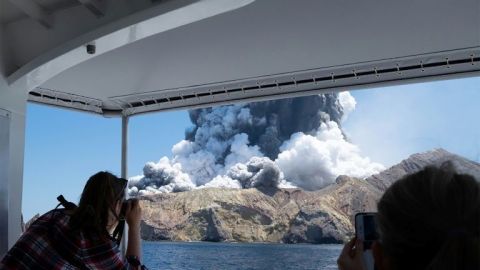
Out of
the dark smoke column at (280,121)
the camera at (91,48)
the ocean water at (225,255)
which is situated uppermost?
the dark smoke column at (280,121)

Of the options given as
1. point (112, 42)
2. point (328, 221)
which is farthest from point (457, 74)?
point (328, 221)

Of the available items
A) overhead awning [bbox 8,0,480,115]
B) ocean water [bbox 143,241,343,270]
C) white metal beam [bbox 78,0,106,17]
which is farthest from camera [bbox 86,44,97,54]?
ocean water [bbox 143,241,343,270]

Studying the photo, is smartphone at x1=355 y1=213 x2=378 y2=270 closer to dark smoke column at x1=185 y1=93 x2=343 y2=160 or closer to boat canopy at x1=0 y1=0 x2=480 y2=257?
boat canopy at x1=0 y1=0 x2=480 y2=257

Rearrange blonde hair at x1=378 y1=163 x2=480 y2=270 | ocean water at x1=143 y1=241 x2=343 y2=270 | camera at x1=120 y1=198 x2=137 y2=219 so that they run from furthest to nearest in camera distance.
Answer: ocean water at x1=143 y1=241 x2=343 y2=270 < camera at x1=120 y1=198 x2=137 y2=219 < blonde hair at x1=378 y1=163 x2=480 y2=270

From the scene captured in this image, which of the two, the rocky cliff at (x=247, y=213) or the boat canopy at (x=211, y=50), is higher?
the boat canopy at (x=211, y=50)

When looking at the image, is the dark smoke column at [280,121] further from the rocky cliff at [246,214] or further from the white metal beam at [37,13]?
the white metal beam at [37,13]

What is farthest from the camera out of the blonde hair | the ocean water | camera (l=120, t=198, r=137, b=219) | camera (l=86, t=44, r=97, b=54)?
the ocean water

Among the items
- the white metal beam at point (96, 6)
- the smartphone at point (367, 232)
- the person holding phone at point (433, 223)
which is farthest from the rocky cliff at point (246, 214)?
the person holding phone at point (433, 223)
